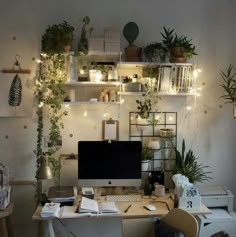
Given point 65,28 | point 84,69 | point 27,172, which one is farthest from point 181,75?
point 27,172

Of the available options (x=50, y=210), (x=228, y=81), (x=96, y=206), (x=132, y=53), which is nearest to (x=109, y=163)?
(x=96, y=206)

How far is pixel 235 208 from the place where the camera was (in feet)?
11.5

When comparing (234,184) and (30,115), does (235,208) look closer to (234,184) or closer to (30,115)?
(234,184)

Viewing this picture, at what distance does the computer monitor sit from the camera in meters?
3.09

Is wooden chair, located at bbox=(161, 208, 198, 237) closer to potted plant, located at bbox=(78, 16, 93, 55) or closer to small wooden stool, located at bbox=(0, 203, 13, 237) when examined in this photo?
small wooden stool, located at bbox=(0, 203, 13, 237)

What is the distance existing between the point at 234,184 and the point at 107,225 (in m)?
1.32

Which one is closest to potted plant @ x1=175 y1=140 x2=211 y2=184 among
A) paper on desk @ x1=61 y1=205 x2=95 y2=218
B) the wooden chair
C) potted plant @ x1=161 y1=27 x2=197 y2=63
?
the wooden chair

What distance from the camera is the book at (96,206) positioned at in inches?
105

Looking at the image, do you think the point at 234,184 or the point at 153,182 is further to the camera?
the point at 234,184

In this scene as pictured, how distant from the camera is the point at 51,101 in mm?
3109

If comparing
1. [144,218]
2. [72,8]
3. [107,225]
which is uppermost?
[72,8]

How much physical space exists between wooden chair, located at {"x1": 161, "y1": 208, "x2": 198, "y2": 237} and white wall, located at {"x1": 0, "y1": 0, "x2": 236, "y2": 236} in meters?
0.99

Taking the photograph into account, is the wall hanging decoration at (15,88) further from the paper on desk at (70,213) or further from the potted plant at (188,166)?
the potted plant at (188,166)

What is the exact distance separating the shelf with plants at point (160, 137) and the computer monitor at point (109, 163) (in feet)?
0.87
